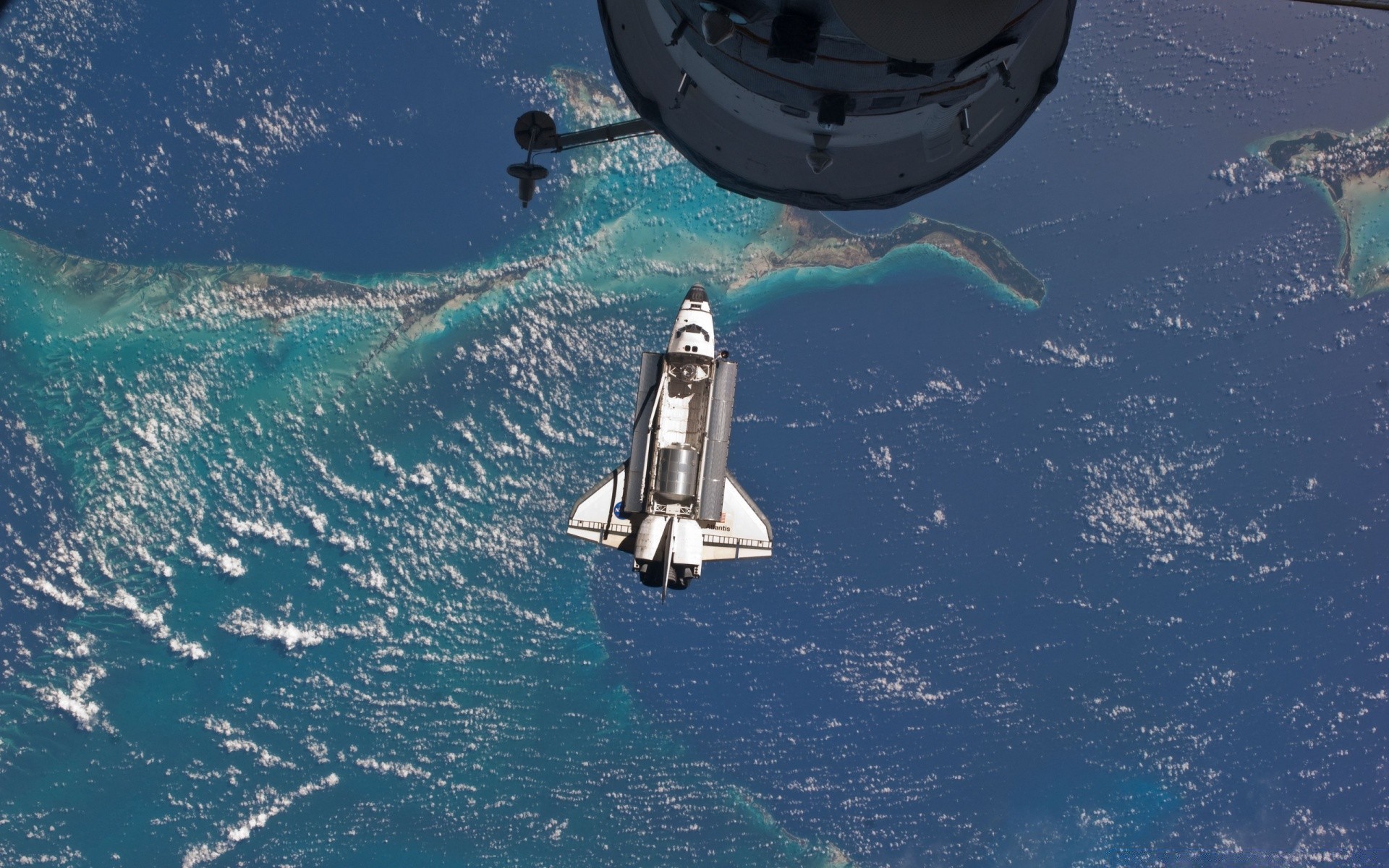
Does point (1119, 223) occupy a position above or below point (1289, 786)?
above

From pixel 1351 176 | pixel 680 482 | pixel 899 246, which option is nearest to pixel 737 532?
pixel 680 482

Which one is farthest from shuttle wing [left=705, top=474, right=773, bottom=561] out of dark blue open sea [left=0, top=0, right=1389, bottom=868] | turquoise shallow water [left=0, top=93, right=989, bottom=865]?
turquoise shallow water [left=0, top=93, right=989, bottom=865]

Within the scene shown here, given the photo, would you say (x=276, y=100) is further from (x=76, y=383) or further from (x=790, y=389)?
(x=790, y=389)

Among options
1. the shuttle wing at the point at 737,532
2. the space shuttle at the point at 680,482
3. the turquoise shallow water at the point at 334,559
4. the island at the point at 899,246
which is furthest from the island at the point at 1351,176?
the shuttle wing at the point at 737,532

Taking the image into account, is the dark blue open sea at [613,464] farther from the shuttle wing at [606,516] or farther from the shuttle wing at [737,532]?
the shuttle wing at [606,516]

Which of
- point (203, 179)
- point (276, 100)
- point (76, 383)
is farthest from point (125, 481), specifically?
point (276, 100)

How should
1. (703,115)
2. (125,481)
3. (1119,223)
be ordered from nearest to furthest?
(703,115), (125,481), (1119,223)
